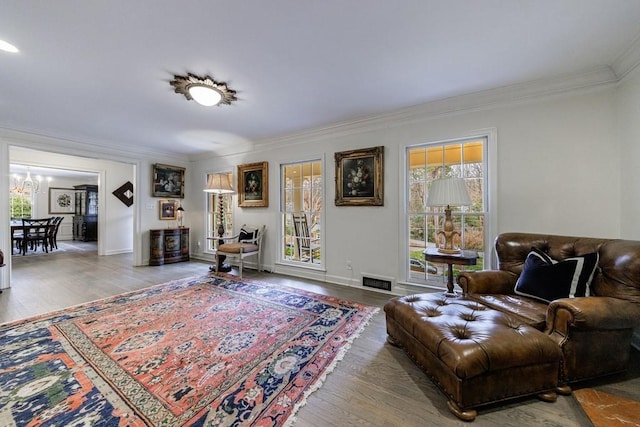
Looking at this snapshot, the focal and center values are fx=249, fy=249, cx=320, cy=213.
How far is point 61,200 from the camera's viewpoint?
9273mm

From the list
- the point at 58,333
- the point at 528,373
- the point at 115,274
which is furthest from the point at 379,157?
the point at 115,274

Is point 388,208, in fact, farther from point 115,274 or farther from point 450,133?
point 115,274

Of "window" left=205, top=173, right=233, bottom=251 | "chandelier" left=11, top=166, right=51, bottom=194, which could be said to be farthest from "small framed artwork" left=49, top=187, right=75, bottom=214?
"window" left=205, top=173, right=233, bottom=251

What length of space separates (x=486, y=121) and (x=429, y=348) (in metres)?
2.65

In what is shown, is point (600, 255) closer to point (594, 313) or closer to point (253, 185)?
point (594, 313)

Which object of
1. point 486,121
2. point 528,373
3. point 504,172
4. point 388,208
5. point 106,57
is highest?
point 106,57

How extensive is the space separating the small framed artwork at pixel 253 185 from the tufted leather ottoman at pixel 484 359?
3.68 metres

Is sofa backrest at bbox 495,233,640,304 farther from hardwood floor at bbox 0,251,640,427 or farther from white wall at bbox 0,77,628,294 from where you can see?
hardwood floor at bbox 0,251,640,427

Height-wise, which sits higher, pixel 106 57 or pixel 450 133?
pixel 106 57

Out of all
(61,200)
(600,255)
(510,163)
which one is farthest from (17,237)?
(600,255)

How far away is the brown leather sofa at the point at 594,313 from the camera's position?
4.99 ft

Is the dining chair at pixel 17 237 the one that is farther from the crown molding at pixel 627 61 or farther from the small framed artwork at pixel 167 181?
the crown molding at pixel 627 61

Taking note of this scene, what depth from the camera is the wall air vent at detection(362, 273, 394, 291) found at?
3473 mm

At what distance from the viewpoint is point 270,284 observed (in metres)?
3.84
